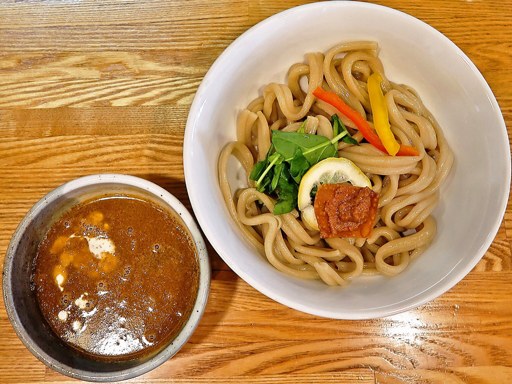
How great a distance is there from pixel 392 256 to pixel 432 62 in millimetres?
705

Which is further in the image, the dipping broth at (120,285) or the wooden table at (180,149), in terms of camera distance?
the wooden table at (180,149)

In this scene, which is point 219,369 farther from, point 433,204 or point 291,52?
point 291,52

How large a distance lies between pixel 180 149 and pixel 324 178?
63 cm

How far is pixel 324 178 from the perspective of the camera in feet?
5.90

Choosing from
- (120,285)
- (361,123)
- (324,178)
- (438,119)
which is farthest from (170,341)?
(438,119)

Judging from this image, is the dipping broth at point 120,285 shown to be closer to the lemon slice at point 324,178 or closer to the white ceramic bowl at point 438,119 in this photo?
the white ceramic bowl at point 438,119

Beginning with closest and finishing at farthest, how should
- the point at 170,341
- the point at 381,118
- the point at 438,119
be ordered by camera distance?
the point at 170,341 → the point at 381,118 → the point at 438,119

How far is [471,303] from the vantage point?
6.69 ft

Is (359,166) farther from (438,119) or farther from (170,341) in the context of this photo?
(170,341)

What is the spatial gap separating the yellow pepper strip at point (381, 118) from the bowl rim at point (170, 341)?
712 millimetres

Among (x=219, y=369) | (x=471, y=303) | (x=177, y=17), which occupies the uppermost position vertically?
(x=177, y=17)

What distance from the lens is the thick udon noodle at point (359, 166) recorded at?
75.1 inches

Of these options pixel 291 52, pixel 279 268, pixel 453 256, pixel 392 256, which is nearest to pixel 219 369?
pixel 279 268

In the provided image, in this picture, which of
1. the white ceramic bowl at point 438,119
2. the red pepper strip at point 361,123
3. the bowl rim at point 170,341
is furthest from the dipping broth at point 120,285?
the red pepper strip at point 361,123
